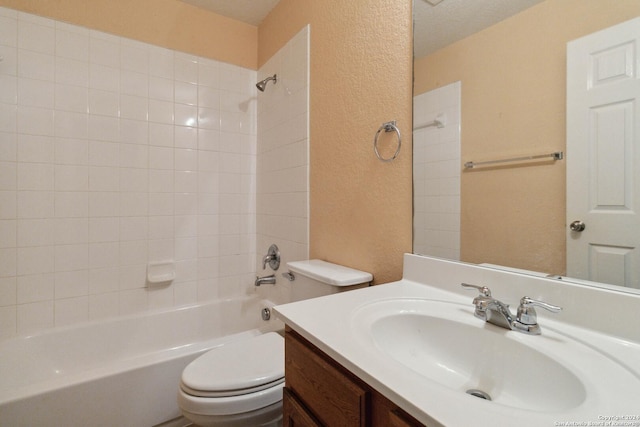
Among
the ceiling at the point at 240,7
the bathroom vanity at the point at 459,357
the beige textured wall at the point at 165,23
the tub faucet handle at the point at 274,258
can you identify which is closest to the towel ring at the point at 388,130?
the bathroom vanity at the point at 459,357

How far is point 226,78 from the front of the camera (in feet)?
6.64

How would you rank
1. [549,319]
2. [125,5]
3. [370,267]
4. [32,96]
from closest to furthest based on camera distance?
[549,319] < [370,267] < [32,96] < [125,5]

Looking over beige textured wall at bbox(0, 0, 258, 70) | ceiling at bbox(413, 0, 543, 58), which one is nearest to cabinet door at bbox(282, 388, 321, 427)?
ceiling at bbox(413, 0, 543, 58)

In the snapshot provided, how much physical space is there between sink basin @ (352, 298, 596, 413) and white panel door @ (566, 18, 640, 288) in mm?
216

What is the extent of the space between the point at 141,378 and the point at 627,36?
196cm

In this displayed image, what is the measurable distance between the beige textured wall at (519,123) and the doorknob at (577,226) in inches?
0.8

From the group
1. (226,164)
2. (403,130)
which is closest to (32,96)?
(226,164)

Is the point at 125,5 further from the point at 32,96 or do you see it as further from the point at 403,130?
the point at 403,130

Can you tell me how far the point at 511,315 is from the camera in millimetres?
642

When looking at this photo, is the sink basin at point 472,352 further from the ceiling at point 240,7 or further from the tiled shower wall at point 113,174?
the ceiling at point 240,7

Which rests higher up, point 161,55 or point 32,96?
point 161,55

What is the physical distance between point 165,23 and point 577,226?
235 cm

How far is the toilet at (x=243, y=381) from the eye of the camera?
3.16 ft

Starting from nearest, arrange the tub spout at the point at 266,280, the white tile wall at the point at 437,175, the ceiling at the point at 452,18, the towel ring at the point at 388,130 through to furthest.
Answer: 1. the ceiling at the point at 452,18
2. the white tile wall at the point at 437,175
3. the towel ring at the point at 388,130
4. the tub spout at the point at 266,280
